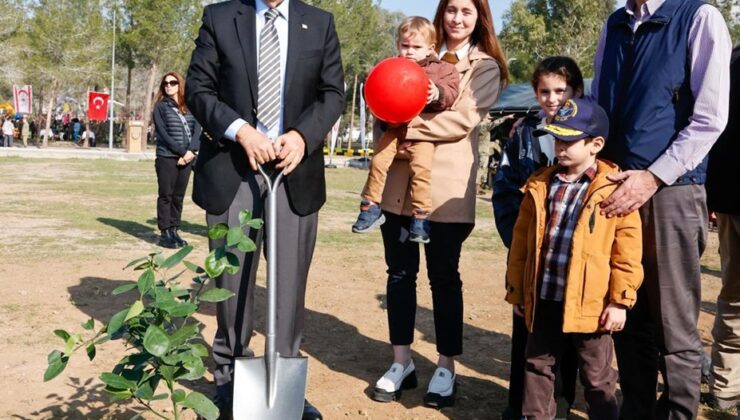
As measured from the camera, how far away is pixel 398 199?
423cm

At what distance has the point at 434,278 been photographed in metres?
4.19

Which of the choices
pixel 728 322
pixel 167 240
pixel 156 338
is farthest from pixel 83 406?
pixel 167 240

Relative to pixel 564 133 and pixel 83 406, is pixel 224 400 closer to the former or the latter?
pixel 83 406

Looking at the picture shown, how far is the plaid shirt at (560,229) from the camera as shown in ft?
10.6

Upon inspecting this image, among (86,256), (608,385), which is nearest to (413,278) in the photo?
(608,385)

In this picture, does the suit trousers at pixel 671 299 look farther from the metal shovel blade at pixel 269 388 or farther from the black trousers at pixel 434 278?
the metal shovel blade at pixel 269 388

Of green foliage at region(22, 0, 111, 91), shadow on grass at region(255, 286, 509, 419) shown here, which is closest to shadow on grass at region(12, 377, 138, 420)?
shadow on grass at region(255, 286, 509, 419)

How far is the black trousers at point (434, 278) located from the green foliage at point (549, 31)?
126 feet

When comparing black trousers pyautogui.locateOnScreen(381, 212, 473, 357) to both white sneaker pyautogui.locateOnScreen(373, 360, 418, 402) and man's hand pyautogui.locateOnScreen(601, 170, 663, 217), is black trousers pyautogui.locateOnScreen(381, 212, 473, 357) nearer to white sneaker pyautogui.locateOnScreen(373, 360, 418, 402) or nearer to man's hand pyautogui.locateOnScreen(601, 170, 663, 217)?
white sneaker pyautogui.locateOnScreen(373, 360, 418, 402)

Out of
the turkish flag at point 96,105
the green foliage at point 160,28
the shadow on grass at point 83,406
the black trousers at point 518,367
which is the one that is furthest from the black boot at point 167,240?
the green foliage at point 160,28

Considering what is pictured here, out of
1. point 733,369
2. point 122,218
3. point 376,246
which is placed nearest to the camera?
point 733,369

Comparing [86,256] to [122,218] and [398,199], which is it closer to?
[122,218]

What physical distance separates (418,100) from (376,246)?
596cm

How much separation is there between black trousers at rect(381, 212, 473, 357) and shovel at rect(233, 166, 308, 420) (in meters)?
0.95
